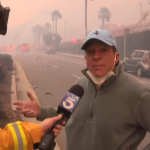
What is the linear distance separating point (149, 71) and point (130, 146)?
608 inches

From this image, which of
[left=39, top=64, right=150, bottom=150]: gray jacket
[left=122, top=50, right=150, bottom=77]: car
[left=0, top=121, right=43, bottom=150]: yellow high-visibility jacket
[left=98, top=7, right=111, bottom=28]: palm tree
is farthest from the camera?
[left=98, top=7, right=111, bottom=28]: palm tree

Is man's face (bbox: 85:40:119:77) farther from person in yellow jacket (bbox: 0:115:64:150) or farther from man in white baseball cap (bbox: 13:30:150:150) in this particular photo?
person in yellow jacket (bbox: 0:115:64:150)

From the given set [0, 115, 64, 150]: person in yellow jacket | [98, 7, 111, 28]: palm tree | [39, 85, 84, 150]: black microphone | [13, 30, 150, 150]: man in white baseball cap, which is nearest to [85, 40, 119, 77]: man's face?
[13, 30, 150, 150]: man in white baseball cap

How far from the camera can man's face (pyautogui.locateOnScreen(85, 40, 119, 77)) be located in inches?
81.0

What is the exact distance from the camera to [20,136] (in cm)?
147

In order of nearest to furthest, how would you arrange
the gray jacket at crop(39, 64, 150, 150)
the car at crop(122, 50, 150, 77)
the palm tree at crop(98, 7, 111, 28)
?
the gray jacket at crop(39, 64, 150, 150), the car at crop(122, 50, 150, 77), the palm tree at crop(98, 7, 111, 28)

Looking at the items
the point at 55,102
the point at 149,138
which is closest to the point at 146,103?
the point at 149,138

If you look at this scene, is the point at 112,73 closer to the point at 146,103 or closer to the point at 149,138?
the point at 146,103

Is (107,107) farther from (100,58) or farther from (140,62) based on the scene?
(140,62)

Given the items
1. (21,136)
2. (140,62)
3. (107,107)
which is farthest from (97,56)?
(140,62)

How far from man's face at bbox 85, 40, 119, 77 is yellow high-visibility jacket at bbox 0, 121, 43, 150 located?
0.68m

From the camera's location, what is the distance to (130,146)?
201 centimetres

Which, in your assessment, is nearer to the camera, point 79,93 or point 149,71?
point 79,93

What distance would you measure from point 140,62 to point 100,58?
15539 millimetres
